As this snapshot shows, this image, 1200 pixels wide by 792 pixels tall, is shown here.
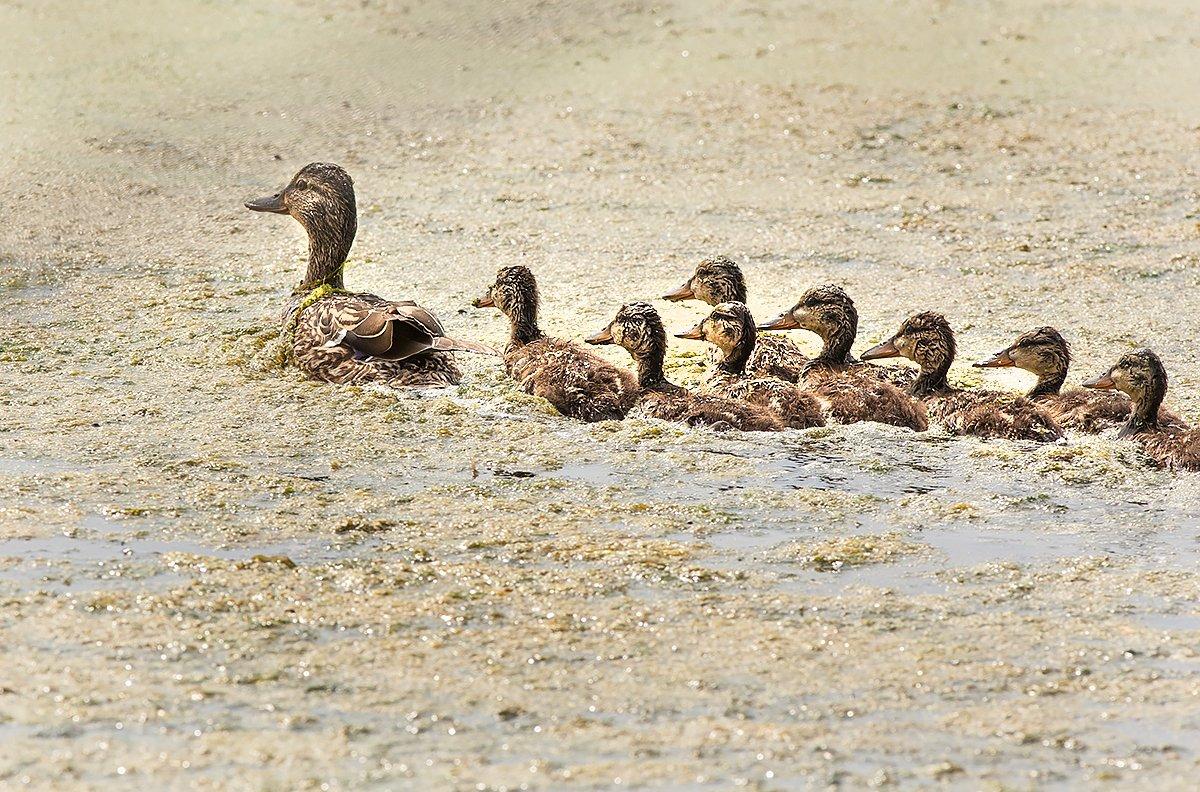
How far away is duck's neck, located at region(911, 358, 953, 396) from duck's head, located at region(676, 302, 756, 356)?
669mm

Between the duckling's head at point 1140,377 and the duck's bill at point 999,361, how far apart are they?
58 centimetres

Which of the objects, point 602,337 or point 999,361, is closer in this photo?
point 999,361

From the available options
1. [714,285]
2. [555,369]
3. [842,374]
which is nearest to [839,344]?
[842,374]

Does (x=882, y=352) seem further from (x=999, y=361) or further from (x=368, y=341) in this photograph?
(x=368, y=341)

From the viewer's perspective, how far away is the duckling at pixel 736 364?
577cm

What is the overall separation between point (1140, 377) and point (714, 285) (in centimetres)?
206

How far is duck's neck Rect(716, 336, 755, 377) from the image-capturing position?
6.32m

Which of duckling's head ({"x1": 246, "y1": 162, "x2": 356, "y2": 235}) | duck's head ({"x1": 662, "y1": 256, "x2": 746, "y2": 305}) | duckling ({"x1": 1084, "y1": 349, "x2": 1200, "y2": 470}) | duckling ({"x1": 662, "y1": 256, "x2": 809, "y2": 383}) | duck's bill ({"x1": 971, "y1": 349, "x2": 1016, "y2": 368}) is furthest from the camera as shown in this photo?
duckling's head ({"x1": 246, "y1": 162, "x2": 356, "y2": 235})

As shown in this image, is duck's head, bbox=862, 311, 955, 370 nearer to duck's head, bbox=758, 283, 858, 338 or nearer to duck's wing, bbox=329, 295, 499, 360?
duck's head, bbox=758, 283, 858, 338

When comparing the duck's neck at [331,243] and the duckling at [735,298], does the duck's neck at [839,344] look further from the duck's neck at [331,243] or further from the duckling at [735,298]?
the duck's neck at [331,243]

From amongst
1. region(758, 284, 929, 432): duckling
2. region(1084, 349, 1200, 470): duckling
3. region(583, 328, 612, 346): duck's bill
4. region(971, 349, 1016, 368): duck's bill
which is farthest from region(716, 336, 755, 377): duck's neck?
region(1084, 349, 1200, 470): duckling

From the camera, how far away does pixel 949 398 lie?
5887 millimetres

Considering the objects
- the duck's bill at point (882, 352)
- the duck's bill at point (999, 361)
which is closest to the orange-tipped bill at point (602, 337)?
the duck's bill at point (882, 352)

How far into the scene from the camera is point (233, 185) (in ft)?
29.2
